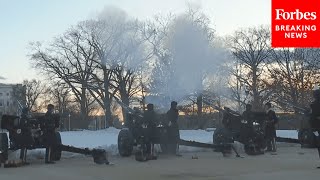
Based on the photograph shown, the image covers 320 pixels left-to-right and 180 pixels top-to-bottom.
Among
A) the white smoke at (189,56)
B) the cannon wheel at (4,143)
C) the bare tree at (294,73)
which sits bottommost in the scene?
Result: the cannon wheel at (4,143)

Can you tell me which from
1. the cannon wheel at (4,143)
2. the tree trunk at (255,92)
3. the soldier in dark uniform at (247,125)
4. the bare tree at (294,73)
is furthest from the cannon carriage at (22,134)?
the bare tree at (294,73)

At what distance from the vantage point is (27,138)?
16031mm

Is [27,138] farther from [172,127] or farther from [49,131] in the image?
[172,127]

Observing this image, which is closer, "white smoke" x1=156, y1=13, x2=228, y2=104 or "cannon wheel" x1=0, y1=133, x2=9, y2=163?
"cannon wheel" x1=0, y1=133, x2=9, y2=163

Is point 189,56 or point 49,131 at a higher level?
point 189,56

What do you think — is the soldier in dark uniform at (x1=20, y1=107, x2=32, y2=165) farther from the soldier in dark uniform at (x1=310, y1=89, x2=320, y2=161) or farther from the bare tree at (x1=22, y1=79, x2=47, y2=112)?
the bare tree at (x1=22, y1=79, x2=47, y2=112)

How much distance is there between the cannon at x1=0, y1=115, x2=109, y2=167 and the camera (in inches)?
626

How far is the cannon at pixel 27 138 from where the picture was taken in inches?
626

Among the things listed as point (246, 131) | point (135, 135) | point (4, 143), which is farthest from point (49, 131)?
point (246, 131)

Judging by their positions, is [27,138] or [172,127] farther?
[172,127]

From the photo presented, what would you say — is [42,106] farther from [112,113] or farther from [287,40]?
[287,40]

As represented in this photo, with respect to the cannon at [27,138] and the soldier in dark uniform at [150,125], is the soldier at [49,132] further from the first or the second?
the soldier in dark uniform at [150,125]

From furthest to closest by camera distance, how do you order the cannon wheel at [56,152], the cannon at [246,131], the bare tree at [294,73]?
the bare tree at [294,73]
the cannon at [246,131]
the cannon wheel at [56,152]

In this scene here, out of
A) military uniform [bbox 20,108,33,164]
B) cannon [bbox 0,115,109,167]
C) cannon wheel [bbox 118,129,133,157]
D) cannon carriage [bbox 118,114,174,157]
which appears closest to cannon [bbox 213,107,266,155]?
cannon carriage [bbox 118,114,174,157]
